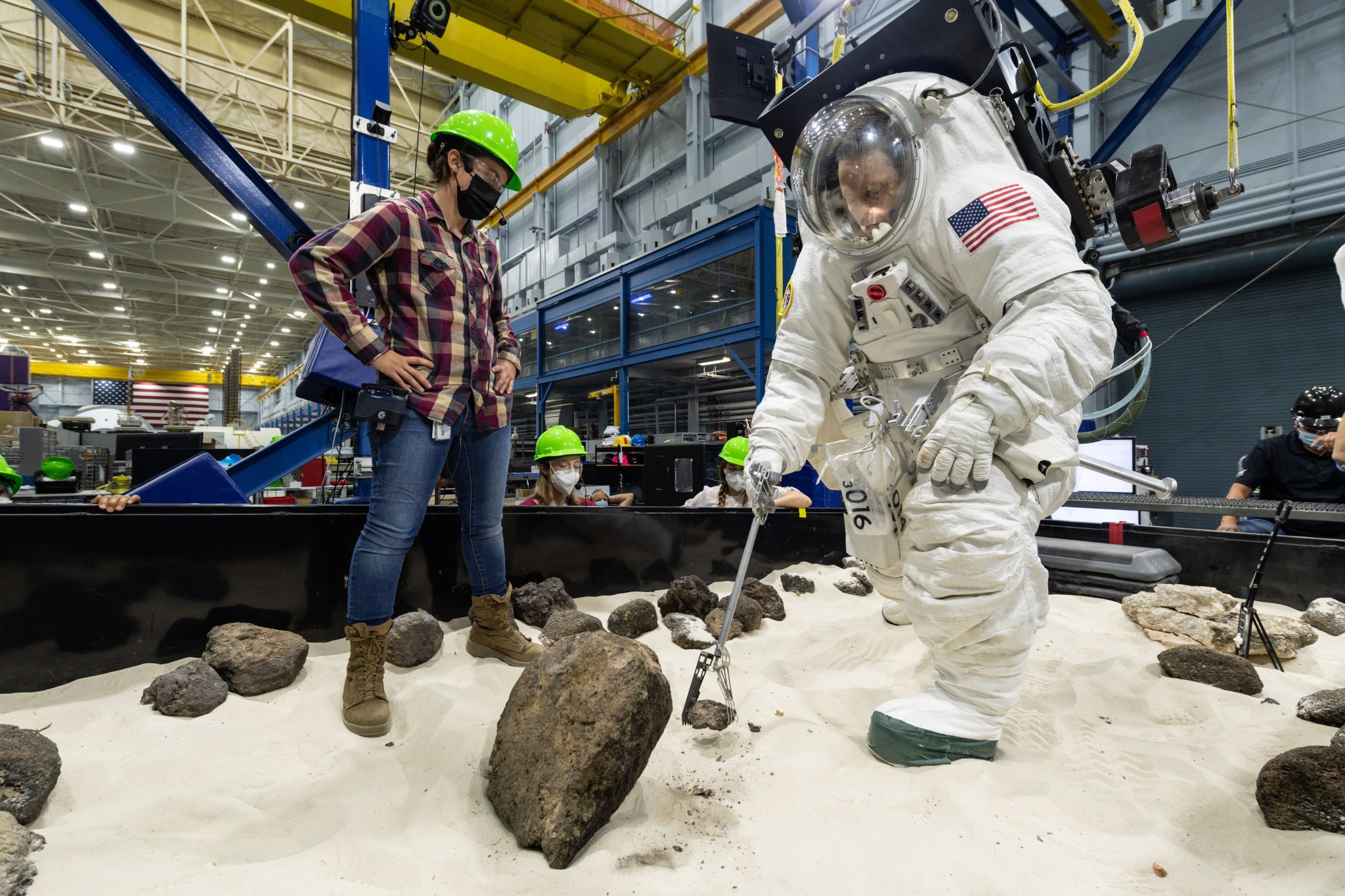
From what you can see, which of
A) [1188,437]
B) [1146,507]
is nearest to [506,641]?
[1146,507]

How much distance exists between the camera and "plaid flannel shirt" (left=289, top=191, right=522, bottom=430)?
127cm

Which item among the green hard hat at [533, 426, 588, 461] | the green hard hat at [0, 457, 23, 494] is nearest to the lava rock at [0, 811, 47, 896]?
the green hard hat at [533, 426, 588, 461]

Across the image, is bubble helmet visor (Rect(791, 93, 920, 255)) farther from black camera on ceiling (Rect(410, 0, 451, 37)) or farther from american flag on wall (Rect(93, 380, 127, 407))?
american flag on wall (Rect(93, 380, 127, 407))

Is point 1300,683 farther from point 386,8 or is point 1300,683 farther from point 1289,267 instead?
point 1289,267

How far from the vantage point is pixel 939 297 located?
133 cm

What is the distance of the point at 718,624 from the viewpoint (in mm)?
1823

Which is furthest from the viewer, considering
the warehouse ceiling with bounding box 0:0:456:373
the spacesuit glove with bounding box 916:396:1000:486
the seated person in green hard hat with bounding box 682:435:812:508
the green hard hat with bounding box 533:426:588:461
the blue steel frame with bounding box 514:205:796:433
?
the warehouse ceiling with bounding box 0:0:456:373

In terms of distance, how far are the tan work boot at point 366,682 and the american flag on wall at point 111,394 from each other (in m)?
19.5

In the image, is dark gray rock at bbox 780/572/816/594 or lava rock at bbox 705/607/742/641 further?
dark gray rock at bbox 780/572/816/594

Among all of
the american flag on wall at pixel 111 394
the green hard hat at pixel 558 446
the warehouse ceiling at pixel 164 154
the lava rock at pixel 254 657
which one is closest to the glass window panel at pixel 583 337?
the warehouse ceiling at pixel 164 154

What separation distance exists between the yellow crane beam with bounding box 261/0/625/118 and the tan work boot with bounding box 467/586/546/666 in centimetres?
621

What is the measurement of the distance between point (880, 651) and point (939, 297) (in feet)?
3.42

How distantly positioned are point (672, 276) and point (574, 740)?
8264 millimetres

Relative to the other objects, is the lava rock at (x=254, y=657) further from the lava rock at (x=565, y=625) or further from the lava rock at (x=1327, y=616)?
the lava rock at (x=1327, y=616)
